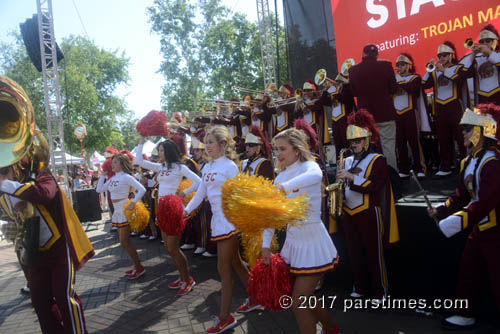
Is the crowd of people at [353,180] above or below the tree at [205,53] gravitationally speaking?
below

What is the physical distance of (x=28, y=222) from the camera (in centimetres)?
281

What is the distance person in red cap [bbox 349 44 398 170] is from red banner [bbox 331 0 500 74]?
9.65 feet

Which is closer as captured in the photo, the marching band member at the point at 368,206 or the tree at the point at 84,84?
the marching band member at the point at 368,206

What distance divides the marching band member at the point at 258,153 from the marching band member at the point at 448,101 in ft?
8.19

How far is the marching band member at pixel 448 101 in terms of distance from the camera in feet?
17.3

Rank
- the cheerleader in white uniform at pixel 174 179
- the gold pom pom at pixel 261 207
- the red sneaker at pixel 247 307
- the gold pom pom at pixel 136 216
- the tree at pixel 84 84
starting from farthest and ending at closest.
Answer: the tree at pixel 84 84
the gold pom pom at pixel 136 216
the cheerleader in white uniform at pixel 174 179
the red sneaker at pixel 247 307
the gold pom pom at pixel 261 207

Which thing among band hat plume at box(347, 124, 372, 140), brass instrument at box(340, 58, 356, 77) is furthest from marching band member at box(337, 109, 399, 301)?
brass instrument at box(340, 58, 356, 77)

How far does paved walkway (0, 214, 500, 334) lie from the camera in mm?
3559

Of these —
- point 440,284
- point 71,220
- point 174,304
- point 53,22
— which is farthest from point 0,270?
point 440,284

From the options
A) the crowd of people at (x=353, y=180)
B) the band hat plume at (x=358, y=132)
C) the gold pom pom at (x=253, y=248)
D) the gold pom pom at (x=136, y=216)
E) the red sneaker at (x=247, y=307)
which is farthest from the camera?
the gold pom pom at (x=136, y=216)

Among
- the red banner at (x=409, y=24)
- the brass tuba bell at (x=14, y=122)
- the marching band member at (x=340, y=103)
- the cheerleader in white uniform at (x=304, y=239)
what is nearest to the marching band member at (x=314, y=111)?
the marching band member at (x=340, y=103)

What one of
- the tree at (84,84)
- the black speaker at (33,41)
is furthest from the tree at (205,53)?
the black speaker at (33,41)

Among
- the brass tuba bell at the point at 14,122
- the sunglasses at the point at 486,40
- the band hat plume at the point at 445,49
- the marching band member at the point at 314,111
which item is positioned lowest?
the brass tuba bell at the point at 14,122

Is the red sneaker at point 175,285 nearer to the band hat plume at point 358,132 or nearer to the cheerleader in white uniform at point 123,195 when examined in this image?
the cheerleader in white uniform at point 123,195
